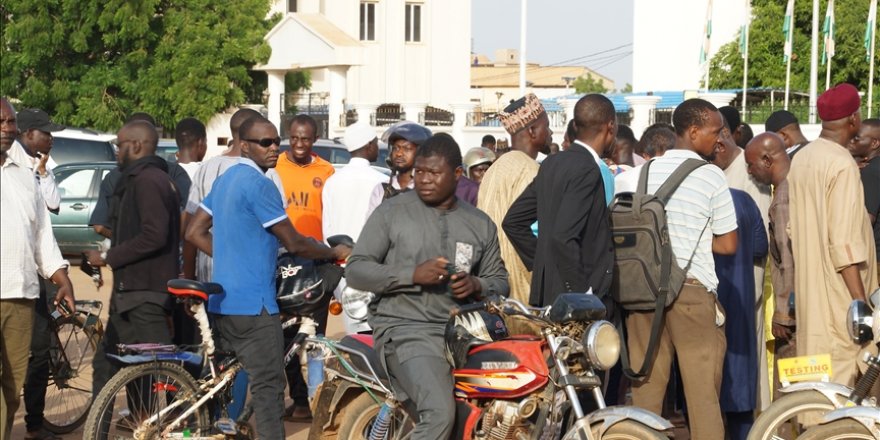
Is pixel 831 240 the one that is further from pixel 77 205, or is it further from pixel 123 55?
pixel 123 55

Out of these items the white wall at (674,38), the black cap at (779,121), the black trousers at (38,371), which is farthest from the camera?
the white wall at (674,38)

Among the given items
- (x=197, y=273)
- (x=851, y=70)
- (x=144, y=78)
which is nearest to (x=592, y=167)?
(x=197, y=273)

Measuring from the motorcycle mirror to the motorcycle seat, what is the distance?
7.24ft

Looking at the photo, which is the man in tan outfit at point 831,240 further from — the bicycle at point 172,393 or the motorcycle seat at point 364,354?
the bicycle at point 172,393

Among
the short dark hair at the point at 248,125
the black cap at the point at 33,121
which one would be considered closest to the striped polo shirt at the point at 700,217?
the short dark hair at the point at 248,125

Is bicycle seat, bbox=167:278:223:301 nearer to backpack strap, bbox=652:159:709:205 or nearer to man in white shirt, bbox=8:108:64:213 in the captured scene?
backpack strap, bbox=652:159:709:205

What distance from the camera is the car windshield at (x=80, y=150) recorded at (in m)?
19.9

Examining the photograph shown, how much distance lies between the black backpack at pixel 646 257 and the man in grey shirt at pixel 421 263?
31.2 inches

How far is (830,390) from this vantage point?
6.18 metres

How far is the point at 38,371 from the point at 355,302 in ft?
7.59

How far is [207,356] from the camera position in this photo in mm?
6914

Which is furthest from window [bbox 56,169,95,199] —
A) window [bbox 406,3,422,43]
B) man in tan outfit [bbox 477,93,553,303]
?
window [bbox 406,3,422,43]

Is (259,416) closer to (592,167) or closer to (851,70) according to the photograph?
(592,167)

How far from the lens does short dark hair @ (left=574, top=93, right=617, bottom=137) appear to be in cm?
671
